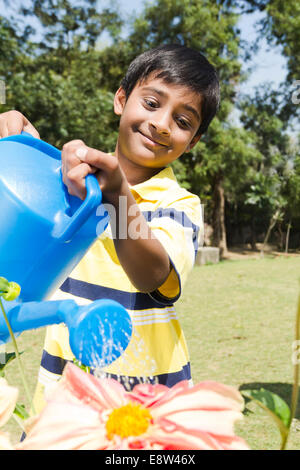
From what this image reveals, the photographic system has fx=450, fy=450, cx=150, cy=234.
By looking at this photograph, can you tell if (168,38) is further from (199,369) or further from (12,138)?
(12,138)

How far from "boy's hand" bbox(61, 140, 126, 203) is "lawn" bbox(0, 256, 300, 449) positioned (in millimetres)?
871

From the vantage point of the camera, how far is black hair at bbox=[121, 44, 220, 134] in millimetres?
771

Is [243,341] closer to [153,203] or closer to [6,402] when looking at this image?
[153,203]

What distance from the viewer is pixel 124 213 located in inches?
16.2

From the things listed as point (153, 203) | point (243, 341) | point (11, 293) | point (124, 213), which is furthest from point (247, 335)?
point (11, 293)

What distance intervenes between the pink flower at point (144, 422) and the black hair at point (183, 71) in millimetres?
613

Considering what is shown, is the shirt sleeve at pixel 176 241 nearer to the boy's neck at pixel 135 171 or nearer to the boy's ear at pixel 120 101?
the boy's neck at pixel 135 171

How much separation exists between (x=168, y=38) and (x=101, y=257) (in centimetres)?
938

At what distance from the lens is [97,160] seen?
354 mm

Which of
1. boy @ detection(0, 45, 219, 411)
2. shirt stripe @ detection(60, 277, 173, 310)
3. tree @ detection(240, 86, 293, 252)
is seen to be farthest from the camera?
tree @ detection(240, 86, 293, 252)

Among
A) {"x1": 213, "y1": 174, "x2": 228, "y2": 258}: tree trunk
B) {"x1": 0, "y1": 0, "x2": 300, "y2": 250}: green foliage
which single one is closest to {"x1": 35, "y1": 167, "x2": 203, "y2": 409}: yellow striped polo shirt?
{"x1": 0, "y1": 0, "x2": 300, "y2": 250}: green foliage

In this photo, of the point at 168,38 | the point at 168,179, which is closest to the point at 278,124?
the point at 168,38

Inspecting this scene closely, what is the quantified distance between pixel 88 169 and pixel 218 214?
11503 mm

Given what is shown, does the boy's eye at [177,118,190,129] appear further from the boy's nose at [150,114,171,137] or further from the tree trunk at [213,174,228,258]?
the tree trunk at [213,174,228,258]
